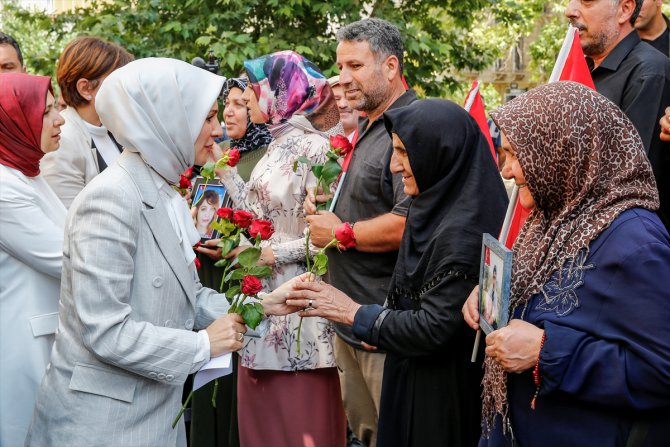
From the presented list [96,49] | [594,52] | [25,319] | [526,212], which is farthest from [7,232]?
[594,52]

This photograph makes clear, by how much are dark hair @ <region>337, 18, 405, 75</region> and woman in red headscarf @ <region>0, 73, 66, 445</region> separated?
188 cm

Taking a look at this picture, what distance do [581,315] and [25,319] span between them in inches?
93.0

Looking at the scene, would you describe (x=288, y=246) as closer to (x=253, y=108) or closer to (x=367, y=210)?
(x=367, y=210)

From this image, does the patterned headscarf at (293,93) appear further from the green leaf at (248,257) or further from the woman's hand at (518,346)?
the woman's hand at (518,346)

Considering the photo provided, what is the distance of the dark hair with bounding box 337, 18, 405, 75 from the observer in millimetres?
4645

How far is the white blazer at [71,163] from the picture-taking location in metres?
4.64

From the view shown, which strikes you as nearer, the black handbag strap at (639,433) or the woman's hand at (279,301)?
the black handbag strap at (639,433)

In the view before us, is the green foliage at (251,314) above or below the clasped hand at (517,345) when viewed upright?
below

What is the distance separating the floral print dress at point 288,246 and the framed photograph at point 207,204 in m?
0.34

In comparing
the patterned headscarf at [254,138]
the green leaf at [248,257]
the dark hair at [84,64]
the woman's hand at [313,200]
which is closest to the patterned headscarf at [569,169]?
the green leaf at [248,257]

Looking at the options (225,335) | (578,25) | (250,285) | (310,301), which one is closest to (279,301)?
(310,301)

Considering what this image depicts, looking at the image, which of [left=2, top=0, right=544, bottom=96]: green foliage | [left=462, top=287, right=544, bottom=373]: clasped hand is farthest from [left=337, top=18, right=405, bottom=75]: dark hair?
[left=2, top=0, right=544, bottom=96]: green foliage

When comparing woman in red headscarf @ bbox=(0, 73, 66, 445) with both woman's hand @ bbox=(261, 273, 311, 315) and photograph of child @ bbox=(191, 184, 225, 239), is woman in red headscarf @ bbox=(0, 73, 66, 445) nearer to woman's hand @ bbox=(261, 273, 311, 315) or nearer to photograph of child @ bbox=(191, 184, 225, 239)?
woman's hand @ bbox=(261, 273, 311, 315)

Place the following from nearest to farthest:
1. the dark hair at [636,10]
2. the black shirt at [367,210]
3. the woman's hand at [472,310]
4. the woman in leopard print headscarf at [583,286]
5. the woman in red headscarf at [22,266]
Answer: the woman in leopard print headscarf at [583,286] → the woman's hand at [472,310] → the woman in red headscarf at [22,266] → the black shirt at [367,210] → the dark hair at [636,10]
